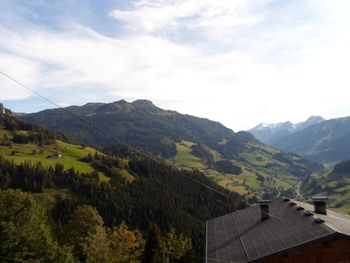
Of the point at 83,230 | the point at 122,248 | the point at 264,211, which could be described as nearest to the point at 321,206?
the point at 264,211

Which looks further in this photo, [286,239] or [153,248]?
[153,248]

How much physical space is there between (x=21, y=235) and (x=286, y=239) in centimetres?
4219

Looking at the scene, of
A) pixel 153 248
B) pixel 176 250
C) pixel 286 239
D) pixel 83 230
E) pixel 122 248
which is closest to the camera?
pixel 286 239

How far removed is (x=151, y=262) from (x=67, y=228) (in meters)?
26.5

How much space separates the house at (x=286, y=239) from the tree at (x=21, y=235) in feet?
94.6

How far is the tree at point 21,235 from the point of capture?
204 ft

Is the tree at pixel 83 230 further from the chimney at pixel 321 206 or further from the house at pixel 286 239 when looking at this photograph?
the chimney at pixel 321 206

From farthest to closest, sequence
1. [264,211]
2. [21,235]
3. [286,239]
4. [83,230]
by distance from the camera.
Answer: [83,230]
[21,235]
[264,211]
[286,239]

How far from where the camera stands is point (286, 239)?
36312 mm

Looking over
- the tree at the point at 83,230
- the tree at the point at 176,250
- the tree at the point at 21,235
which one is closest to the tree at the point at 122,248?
the tree at the point at 83,230

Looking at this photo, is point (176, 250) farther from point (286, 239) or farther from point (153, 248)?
point (286, 239)

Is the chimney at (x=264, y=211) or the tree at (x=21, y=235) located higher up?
the chimney at (x=264, y=211)

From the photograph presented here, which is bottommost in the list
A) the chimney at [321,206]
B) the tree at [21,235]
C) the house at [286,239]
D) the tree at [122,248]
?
the tree at [122,248]

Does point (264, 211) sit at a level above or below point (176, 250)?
above
